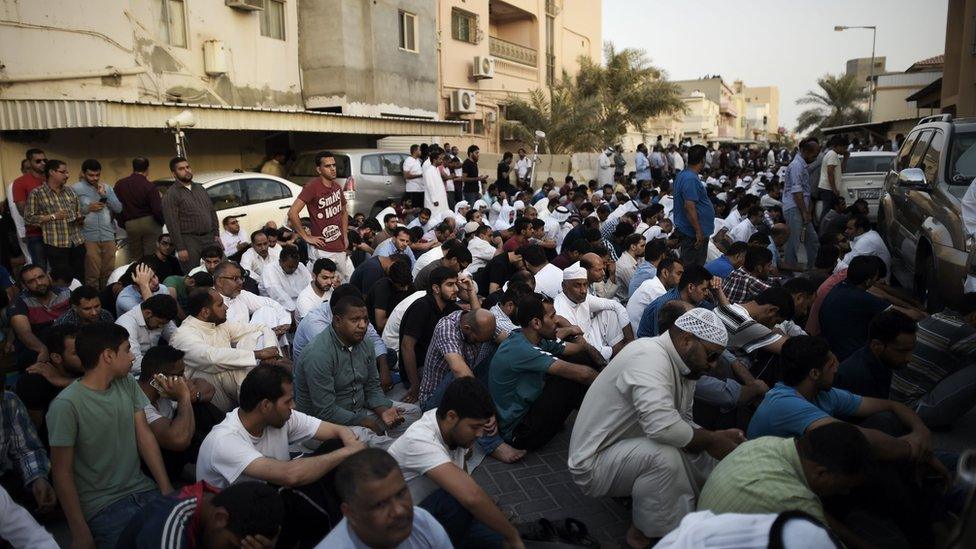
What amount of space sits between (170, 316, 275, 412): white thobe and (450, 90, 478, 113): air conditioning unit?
1836 centimetres

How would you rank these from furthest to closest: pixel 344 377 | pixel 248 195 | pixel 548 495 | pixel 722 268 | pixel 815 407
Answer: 1. pixel 248 195
2. pixel 722 268
3. pixel 344 377
4. pixel 548 495
5. pixel 815 407

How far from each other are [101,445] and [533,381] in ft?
8.26

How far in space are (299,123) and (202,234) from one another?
650cm

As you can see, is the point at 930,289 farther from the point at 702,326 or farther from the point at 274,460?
the point at 274,460

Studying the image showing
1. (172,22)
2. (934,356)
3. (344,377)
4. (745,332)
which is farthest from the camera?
(172,22)

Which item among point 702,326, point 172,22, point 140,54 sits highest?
point 172,22

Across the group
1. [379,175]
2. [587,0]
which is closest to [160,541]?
[379,175]

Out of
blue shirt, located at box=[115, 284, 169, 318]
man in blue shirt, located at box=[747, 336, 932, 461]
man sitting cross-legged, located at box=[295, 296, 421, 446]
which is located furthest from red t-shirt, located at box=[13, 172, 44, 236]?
man in blue shirt, located at box=[747, 336, 932, 461]

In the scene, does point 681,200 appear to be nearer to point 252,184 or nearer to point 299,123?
point 252,184

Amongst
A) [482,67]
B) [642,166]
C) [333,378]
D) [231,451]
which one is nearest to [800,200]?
[333,378]

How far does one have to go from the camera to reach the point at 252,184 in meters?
10.6

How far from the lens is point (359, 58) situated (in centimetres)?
1781

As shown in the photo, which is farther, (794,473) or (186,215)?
(186,215)

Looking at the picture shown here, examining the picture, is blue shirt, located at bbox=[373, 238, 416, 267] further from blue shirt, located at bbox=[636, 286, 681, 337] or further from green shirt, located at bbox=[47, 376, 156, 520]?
green shirt, located at bbox=[47, 376, 156, 520]
